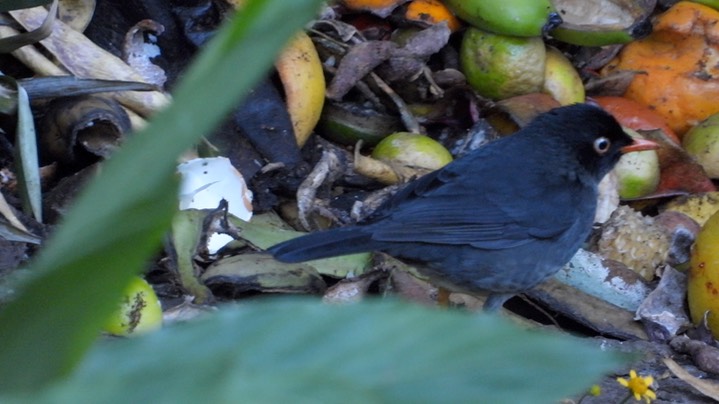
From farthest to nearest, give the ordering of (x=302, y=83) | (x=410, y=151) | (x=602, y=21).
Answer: (x=602, y=21)
(x=410, y=151)
(x=302, y=83)

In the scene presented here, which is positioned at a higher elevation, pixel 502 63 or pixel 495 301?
pixel 502 63

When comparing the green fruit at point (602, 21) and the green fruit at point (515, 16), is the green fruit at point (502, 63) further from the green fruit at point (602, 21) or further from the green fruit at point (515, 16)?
the green fruit at point (602, 21)

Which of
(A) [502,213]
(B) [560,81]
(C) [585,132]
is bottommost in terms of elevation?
(B) [560,81]

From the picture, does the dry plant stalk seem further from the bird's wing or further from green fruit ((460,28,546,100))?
green fruit ((460,28,546,100))

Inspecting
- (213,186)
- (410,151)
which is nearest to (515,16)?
(410,151)

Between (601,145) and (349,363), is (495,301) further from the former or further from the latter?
(349,363)

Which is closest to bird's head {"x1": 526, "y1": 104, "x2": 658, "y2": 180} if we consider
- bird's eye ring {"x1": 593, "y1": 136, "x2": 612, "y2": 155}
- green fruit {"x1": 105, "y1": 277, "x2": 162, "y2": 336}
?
bird's eye ring {"x1": 593, "y1": 136, "x2": 612, "y2": 155}
